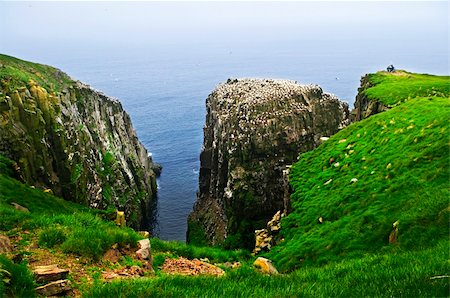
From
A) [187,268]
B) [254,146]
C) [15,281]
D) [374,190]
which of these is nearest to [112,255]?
[187,268]

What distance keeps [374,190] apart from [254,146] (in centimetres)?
4954

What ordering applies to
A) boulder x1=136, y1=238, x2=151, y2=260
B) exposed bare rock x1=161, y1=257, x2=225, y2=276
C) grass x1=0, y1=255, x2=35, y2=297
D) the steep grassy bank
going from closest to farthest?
grass x1=0, y1=255, x2=35, y2=297
the steep grassy bank
boulder x1=136, y1=238, x2=151, y2=260
exposed bare rock x1=161, y1=257, x2=225, y2=276

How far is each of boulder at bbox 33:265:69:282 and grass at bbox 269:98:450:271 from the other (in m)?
12.8

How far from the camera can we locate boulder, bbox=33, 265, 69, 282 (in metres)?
11.0

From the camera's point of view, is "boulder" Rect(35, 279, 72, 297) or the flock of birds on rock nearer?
"boulder" Rect(35, 279, 72, 297)

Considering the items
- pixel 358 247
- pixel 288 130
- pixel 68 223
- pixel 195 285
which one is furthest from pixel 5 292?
pixel 288 130

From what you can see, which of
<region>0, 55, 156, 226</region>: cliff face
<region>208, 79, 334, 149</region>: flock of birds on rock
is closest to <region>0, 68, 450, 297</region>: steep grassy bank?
<region>0, 55, 156, 226</region>: cliff face

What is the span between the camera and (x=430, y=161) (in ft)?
74.2

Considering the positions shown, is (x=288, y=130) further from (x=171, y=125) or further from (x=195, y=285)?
(x=171, y=125)

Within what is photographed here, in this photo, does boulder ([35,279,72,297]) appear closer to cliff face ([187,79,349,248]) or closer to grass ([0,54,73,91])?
grass ([0,54,73,91])

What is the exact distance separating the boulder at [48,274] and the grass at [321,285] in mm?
1850

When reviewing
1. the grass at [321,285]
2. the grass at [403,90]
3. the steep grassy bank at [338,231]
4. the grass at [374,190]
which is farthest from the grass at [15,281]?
the grass at [403,90]

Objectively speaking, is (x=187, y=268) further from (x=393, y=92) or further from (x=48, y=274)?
(x=393, y=92)

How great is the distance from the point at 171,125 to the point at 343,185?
142984 mm
